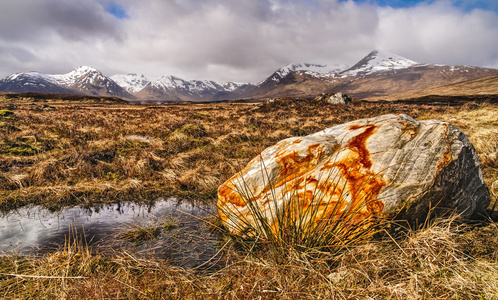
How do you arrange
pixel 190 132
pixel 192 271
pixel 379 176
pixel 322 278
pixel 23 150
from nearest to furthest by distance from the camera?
pixel 322 278 → pixel 192 271 → pixel 379 176 → pixel 23 150 → pixel 190 132

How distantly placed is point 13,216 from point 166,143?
586 centimetres

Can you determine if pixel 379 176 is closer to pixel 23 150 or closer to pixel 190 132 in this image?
pixel 190 132

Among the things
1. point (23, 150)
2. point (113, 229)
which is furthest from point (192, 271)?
point (23, 150)

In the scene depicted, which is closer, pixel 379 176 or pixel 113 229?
pixel 379 176

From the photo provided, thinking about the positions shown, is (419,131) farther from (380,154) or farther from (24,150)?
(24,150)

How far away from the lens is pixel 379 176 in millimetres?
2977

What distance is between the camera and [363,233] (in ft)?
8.45

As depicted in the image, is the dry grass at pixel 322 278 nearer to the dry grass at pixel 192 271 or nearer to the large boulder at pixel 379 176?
the dry grass at pixel 192 271

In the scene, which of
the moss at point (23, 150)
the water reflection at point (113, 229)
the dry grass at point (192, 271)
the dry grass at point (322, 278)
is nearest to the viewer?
the dry grass at point (322, 278)

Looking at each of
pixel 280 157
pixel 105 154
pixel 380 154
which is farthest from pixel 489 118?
pixel 105 154

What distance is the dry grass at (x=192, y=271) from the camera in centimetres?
187

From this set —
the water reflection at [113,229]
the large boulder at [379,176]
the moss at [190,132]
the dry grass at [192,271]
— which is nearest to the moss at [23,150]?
the dry grass at [192,271]

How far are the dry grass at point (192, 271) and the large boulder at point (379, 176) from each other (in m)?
0.37

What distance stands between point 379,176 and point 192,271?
9.23 ft
